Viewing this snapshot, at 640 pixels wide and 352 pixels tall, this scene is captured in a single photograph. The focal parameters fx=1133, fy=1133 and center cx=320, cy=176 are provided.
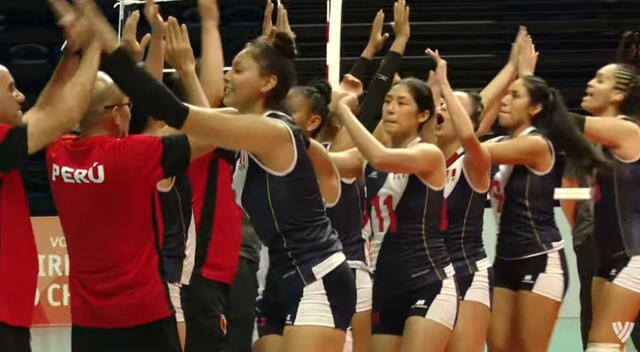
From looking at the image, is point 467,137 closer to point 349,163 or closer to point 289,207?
point 349,163

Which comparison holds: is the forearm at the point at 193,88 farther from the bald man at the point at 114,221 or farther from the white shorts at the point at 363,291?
the white shorts at the point at 363,291

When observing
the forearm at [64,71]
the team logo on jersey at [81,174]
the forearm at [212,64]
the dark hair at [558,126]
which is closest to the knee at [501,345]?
the dark hair at [558,126]

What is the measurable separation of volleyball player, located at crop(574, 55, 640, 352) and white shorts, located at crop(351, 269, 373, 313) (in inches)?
41.3

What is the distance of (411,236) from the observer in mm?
5090

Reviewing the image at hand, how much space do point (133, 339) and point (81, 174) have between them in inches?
23.0

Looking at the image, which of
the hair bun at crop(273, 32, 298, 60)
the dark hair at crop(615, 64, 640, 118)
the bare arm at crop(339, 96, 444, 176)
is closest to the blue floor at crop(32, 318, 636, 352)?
the dark hair at crop(615, 64, 640, 118)

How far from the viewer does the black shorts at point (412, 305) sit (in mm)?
4949

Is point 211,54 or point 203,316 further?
point 203,316

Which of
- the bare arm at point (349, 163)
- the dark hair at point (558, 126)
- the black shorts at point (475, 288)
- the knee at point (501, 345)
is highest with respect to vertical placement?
the dark hair at point (558, 126)

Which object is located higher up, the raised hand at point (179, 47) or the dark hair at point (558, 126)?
the raised hand at point (179, 47)

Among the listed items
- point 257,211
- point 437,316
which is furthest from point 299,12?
point 257,211

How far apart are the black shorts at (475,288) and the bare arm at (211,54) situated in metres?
1.44

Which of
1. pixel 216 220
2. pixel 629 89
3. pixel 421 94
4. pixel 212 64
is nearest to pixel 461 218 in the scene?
pixel 421 94

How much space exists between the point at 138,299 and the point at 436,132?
2191 mm
